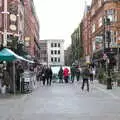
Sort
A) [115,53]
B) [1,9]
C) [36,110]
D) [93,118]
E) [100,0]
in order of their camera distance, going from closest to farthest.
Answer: [93,118] → [36,110] → [1,9] → [115,53] → [100,0]

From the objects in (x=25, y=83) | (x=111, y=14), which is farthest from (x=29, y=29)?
(x=25, y=83)

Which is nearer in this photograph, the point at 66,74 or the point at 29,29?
the point at 66,74

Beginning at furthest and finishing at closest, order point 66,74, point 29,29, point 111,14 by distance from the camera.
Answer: point 29,29 → point 111,14 → point 66,74

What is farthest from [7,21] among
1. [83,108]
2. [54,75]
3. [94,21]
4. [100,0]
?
[83,108]

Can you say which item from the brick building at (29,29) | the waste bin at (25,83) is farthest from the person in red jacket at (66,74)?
the brick building at (29,29)

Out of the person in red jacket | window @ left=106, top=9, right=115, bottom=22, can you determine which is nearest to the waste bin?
the person in red jacket

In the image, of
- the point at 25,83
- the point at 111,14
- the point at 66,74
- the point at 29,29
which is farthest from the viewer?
the point at 29,29

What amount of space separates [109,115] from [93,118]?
1.14 m

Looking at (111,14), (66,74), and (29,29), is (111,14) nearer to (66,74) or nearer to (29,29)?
(66,74)

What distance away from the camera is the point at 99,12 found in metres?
88.6

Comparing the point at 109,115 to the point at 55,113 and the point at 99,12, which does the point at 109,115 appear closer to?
→ the point at 55,113

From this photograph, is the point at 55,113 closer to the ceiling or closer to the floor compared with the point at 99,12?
closer to the floor

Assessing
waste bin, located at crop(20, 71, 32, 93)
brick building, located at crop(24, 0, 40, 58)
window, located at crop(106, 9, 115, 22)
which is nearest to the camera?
waste bin, located at crop(20, 71, 32, 93)

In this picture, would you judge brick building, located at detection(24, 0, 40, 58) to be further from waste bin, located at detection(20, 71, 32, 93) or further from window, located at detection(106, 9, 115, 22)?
waste bin, located at detection(20, 71, 32, 93)
